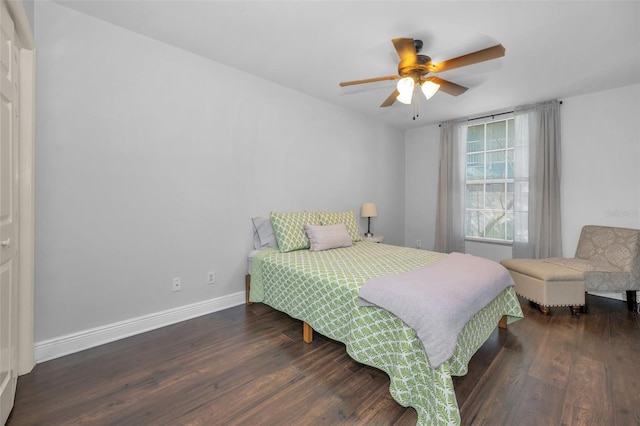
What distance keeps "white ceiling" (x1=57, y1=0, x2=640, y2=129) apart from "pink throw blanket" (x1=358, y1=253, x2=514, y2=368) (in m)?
1.86

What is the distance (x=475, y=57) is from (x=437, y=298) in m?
1.61

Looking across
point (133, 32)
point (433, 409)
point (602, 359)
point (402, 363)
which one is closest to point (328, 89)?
point (133, 32)

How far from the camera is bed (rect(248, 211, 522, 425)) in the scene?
148cm

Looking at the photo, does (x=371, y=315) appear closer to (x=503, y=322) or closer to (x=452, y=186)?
(x=503, y=322)

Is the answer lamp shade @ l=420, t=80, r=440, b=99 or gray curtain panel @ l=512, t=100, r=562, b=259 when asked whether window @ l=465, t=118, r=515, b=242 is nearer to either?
gray curtain panel @ l=512, t=100, r=562, b=259

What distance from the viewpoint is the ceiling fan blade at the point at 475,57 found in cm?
181

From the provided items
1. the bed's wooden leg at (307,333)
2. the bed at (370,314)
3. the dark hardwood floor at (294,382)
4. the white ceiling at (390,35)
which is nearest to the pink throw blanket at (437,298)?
the bed at (370,314)

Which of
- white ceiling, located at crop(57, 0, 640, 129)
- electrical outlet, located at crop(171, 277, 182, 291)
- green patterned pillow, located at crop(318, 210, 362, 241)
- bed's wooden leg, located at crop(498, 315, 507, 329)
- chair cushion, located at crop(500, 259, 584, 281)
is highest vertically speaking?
white ceiling, located at crop(57, 0, 640, 129)

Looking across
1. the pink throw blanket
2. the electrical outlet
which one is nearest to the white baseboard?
the electrical outlet

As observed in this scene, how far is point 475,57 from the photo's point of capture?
1905 mm

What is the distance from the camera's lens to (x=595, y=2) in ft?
6.28

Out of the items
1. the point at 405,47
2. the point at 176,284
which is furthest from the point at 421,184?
the point at 176,284

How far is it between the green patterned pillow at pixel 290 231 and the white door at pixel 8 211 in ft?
6.24

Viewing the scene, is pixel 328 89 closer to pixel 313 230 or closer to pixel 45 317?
pixel 313 230
